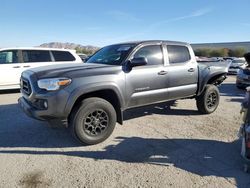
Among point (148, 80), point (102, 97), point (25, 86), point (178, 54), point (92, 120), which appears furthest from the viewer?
point (178, 54)

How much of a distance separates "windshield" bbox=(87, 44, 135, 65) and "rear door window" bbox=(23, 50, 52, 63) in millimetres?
5264

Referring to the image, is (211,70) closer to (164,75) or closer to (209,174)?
(164,75)

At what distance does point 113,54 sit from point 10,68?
19.9 feet

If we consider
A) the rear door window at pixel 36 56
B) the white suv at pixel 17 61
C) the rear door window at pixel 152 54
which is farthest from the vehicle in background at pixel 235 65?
the rear door window at pixel 152 54

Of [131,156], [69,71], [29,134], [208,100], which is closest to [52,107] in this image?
[69,71]

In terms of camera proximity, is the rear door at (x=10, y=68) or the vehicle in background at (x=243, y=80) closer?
the rear door at (x=10, y=68)

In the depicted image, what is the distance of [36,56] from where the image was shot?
10.7 meters

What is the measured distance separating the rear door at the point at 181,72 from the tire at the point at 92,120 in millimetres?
1721

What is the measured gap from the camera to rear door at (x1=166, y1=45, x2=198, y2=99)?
19.7ft

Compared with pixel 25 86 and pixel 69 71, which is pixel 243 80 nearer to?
pixel 69 71

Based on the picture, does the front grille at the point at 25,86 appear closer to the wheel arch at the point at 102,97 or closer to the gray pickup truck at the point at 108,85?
the gray pickup truck at the point at 108,85

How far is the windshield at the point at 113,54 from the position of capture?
212 inches

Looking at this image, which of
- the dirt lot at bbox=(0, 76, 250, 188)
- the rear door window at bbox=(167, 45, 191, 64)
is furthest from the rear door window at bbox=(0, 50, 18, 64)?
the rear door window at bbox=(167, 45, 191, 64)

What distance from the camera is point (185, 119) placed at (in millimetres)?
6605
